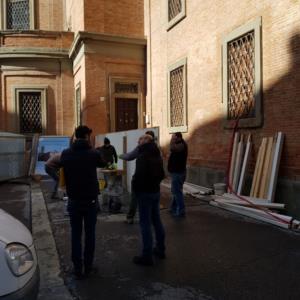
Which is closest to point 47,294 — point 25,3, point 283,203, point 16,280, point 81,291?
point 81,291

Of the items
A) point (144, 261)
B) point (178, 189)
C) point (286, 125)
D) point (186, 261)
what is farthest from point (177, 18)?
point (144, 261)

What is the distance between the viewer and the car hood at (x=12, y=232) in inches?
136

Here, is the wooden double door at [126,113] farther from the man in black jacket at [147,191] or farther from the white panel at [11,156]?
the man in black jacket at [147,191]

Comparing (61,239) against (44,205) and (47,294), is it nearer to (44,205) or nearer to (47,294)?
(47,294)

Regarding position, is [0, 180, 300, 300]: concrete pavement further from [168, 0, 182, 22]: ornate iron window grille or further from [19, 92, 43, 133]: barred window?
[19, 92, 43, 133]: barred window

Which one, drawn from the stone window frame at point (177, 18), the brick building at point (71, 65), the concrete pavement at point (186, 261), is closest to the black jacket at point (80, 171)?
the concrete pavement at point (186, 261)

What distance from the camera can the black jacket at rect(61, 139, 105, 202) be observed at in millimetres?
5242

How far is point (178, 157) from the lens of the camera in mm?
8641

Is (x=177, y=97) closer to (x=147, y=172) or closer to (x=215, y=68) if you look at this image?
(x=215, y=68)

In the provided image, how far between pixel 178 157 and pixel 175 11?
8.08 meters

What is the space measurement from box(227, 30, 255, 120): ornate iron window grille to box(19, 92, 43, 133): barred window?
496 inches

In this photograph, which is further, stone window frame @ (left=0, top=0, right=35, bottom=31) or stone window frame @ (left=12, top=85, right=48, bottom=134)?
stone window frame @ (left=0, top=0, right=35, bottom=31)

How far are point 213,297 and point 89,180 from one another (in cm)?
195

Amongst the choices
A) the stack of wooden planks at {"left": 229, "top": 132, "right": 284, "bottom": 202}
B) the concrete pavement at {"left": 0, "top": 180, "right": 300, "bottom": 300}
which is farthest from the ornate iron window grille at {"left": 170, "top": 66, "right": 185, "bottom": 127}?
the concrete pavement at {"left": 0, "top": 180, "right": 300, "bottom": 300}
